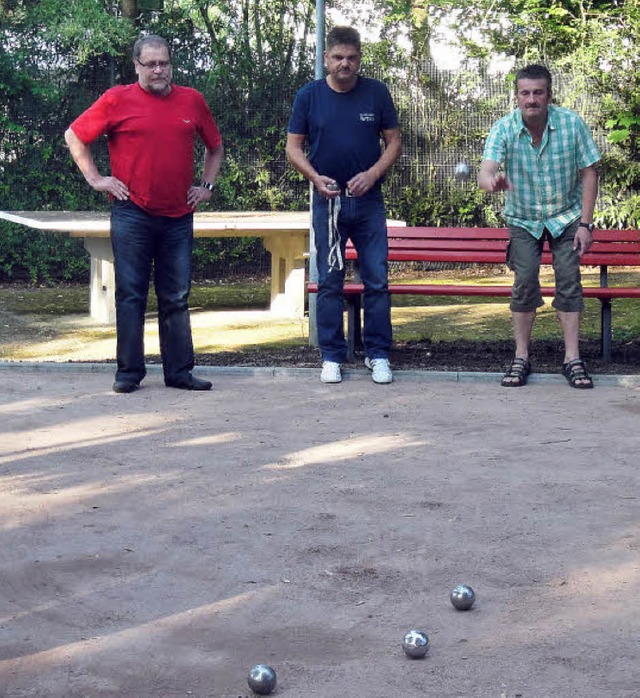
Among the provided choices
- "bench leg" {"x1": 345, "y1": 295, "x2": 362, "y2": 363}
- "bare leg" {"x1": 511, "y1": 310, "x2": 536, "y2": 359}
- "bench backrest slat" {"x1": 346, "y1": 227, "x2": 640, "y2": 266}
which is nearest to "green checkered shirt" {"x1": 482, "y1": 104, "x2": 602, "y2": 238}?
"bare leg" {"x1": 511, "y1": 310, "x2": 536, "y2": 359}

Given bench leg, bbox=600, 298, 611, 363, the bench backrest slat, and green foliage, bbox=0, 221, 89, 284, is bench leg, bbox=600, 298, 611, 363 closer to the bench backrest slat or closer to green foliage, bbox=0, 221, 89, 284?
the bench backrest slat

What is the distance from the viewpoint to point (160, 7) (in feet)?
52.9

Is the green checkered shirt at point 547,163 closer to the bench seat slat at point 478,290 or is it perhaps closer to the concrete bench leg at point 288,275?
the bench seat slat at point 478,290

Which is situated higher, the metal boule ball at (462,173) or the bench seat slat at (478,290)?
the metal boule ball at (462,173)

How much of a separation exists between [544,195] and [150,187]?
222 cm

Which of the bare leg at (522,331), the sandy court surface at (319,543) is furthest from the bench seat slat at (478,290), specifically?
the sandy court surface at (319,543)

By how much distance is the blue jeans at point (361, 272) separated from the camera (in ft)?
26.5

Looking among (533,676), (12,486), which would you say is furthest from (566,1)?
(533,676)

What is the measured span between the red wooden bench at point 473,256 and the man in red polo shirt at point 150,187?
1.28 meters

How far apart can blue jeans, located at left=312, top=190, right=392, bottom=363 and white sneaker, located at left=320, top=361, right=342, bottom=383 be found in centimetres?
3

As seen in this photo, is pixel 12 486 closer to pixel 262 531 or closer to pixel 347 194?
pixel 262 531

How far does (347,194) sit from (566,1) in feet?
35.4

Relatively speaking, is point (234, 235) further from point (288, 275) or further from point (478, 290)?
point (478, 290)

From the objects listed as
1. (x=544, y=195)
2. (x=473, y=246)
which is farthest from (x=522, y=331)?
(x=473, y=246)
